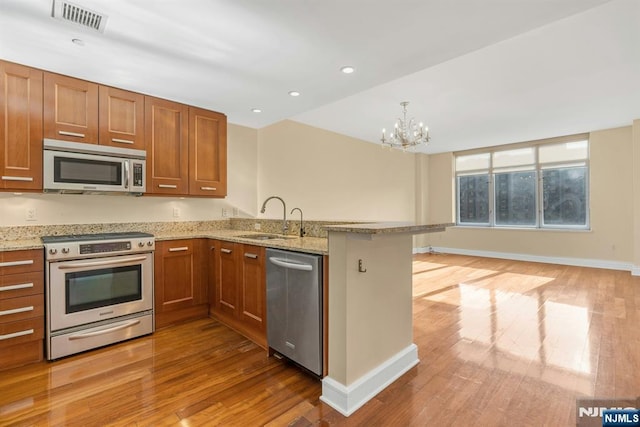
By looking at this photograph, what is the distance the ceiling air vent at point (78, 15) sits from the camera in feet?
5.55

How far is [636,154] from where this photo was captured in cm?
501

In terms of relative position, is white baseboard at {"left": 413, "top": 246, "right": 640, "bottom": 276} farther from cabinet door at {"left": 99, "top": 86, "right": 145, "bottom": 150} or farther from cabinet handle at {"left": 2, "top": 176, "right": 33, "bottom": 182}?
cabinet handle at {"left": 2, "top": 176, "right": 33, "bottom": 182}

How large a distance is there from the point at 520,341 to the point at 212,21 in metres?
3.41

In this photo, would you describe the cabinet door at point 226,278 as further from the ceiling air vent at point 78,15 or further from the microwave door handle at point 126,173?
the ceiling air vent at point 78,15

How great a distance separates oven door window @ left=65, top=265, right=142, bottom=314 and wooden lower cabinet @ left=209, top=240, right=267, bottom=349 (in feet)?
2.25

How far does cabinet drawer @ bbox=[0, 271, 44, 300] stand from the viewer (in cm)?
211

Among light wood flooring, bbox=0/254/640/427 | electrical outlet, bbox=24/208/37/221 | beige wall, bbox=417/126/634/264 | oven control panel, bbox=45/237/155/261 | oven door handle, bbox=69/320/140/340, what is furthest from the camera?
beige wall, bbox=417/126/634/264

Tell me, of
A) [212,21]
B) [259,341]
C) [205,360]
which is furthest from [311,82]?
[205,360]

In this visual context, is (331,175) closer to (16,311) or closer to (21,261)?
(21,261)

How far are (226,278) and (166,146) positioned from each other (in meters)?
1.50

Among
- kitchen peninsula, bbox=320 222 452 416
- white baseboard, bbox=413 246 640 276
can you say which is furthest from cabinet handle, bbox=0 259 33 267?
white baseboard, bbox=413 246 640 276

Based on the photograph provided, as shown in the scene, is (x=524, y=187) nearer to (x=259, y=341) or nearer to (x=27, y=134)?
(x=259, y=341)

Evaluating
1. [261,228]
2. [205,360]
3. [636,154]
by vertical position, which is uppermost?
[636,154]

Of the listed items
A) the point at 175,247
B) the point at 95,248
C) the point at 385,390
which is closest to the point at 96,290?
the point at 95,248
